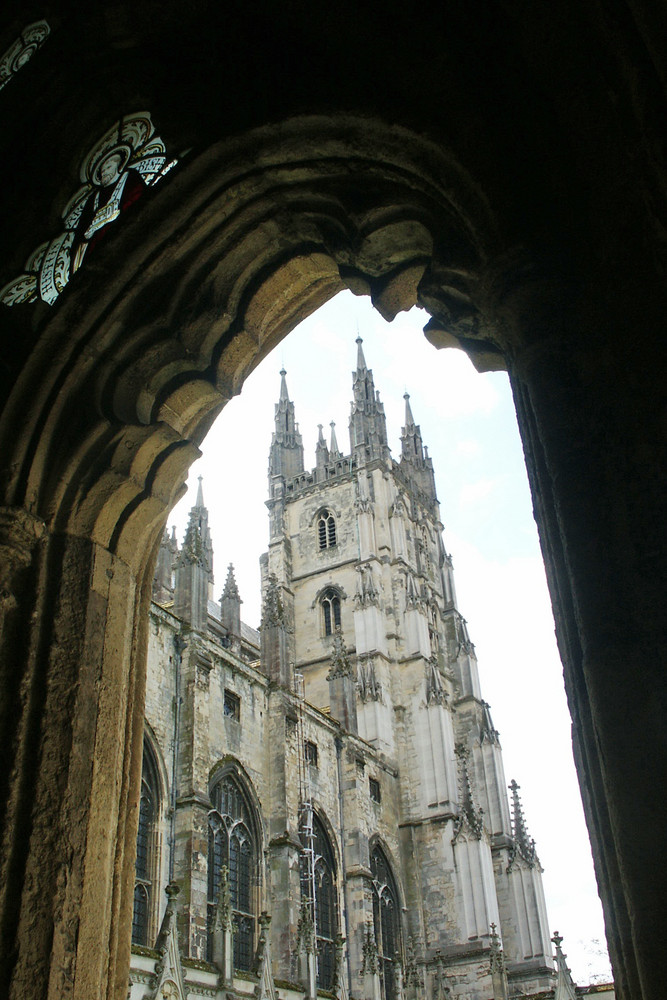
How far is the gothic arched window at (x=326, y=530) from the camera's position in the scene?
36.9m

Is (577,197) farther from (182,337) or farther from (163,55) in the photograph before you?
(163,55)

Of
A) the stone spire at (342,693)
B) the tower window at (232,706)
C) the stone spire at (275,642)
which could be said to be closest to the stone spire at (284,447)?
the stone spire at (342,693)

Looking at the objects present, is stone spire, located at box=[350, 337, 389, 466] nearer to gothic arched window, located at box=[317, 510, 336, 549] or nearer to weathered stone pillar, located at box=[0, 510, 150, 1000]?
gothic arched window, located at box=[317, 510, 336, 549]

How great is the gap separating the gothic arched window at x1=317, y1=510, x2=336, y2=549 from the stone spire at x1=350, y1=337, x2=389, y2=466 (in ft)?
8.75

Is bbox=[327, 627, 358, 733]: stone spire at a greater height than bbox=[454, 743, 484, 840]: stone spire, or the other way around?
bbox=[327, 627, 358, 733]: stone spire

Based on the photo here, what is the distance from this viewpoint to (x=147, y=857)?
16.6 metres

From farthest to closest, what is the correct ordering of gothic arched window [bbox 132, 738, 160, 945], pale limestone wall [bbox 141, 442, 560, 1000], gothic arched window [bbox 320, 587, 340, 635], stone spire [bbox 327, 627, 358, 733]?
gothic arched window [bbox 320, 587, 340, 635]
stone spire [bbox 327, 627, 358, 733]
pale limestone wall [bbox 141, 442, 560, 1000]
gothic arched window [bbox 132, 738, 160, 945]

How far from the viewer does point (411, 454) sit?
144 ft

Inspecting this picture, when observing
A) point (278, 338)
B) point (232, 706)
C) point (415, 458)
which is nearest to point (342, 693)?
point (232, 706)

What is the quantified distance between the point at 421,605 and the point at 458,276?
102 feet

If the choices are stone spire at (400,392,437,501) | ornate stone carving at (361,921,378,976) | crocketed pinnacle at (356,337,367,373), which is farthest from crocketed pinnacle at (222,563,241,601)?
crocketed pinnacle at (356,337,367,373)

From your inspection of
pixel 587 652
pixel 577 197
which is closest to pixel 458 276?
pixel 577 197

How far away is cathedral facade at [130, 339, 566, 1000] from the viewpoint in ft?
56.1

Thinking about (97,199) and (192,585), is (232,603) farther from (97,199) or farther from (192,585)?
(97,199)
